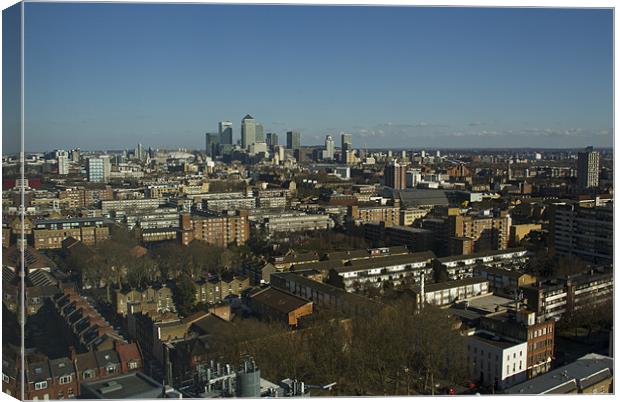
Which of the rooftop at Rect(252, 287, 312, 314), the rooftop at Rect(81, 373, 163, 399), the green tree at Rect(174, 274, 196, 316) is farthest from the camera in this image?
the green tree at Rect(174, 274, 196, 316)

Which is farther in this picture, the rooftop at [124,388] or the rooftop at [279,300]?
the rooftop at [279,300]

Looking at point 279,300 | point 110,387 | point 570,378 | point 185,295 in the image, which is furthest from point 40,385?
point 570,378

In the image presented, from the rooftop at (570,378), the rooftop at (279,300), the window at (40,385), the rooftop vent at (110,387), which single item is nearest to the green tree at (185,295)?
the rooftop at (279,300)

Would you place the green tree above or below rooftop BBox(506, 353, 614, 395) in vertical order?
below

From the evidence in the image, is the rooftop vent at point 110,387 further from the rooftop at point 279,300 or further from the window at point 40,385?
the rooftop at point 279,300

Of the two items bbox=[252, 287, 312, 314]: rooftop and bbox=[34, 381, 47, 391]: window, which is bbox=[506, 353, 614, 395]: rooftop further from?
bbox=[34, 381, 47, 391]: window

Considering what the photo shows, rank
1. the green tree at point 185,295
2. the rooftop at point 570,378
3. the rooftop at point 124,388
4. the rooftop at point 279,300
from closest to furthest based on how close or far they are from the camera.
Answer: the rooftop at point 124,388 < the rooftop at point 570,378 < the rooftop at point 279,300 < the green tree at point 185,295

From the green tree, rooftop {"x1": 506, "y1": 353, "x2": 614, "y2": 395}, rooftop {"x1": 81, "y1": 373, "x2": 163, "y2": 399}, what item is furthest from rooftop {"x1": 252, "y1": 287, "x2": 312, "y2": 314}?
rooftop {"x1": 506, "y1": 353, "x2": 614, "y2": 395}

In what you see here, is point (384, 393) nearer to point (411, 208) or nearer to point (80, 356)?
point (80, 356)

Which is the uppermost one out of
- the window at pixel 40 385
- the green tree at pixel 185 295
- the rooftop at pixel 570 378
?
the rooftop at pixel 570 378

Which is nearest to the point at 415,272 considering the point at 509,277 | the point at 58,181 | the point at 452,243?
the point at 509,277

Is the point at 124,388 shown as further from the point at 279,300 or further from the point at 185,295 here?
the point at 185,295
